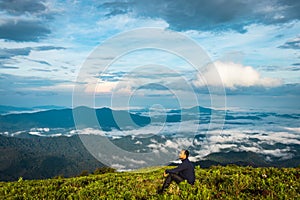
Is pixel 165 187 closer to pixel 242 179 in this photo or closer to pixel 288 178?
pixel 242 179

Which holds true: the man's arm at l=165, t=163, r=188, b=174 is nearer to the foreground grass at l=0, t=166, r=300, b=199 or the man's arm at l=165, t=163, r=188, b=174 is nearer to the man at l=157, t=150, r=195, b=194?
the man at l=157, t=150, r=195, b=194

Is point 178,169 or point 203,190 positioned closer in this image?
point 203,190

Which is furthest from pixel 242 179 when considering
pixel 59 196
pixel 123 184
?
pixel 59 196

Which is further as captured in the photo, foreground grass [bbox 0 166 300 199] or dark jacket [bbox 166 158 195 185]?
dark jacket [bbox 166 158 195 185]

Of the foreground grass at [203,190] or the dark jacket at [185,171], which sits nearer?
the foreground grass at [203,190]

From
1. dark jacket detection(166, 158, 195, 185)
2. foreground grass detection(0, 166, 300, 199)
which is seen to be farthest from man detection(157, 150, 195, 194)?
foreground grass detection(0, 166, 300, 199)

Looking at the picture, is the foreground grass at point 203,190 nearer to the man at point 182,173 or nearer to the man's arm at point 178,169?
the man at point 182,173

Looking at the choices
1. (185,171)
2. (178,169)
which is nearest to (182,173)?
(185,171)

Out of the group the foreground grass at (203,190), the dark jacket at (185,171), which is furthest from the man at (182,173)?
the foreground grass at (203,190)

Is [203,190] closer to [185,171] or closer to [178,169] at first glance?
[185,171]

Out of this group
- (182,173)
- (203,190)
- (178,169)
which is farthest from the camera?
(182,173)

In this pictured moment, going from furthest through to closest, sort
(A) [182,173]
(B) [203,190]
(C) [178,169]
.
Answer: (A) [182,173]
(C) [178,169]
(B) [203,190]

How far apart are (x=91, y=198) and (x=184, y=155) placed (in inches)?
226

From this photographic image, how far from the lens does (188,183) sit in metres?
15.8
